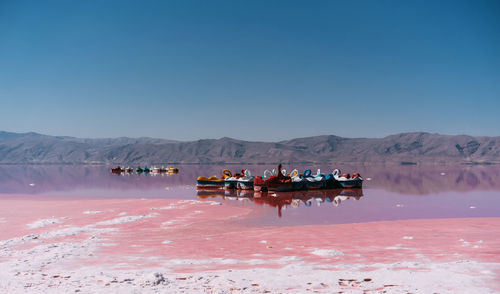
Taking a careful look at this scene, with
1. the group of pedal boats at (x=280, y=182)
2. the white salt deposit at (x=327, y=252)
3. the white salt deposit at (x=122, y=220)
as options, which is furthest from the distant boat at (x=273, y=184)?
the white salt deposit at (x=327, y=252)

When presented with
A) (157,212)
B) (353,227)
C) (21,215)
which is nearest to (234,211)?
(157,212)

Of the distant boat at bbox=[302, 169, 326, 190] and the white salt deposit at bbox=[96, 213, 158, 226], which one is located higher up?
the distant boat at bbox=[302, 169, 326, 190]

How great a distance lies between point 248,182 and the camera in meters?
37.2

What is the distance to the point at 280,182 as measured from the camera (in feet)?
117

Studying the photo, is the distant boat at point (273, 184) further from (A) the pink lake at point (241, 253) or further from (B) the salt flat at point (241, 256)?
(B) the salt flat at point (241, 256)

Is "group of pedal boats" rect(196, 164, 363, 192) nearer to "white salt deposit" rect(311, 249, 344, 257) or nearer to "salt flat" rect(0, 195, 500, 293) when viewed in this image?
"salt flat" rect(0, 195, 500, 293)

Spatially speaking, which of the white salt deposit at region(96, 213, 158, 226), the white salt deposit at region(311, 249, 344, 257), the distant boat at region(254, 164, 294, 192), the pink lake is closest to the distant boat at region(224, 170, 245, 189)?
the distant boat at region(254, 164, 294, 192)

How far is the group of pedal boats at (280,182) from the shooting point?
3578cm

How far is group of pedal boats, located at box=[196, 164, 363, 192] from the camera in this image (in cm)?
3578

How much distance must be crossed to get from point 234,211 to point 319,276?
46.4 ft

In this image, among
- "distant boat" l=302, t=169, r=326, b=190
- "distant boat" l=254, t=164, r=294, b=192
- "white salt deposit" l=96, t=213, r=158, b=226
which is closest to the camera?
"white salt deposit" l=96, t=213, r=158, b=226

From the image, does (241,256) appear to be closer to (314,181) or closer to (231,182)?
(231,182)

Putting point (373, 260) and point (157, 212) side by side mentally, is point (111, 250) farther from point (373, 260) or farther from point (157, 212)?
point (157, 212)

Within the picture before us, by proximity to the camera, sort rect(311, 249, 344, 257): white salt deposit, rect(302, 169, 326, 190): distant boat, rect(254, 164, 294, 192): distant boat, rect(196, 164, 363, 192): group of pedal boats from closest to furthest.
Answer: rect(311, 249, 344, 257): white salt deposit → rect(254, 164, 294, 192): distant boat → rect(196, 164, 363, 192): group of pedal boats → rect(302, 169, 326, 190): distant boat
